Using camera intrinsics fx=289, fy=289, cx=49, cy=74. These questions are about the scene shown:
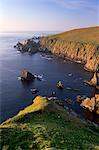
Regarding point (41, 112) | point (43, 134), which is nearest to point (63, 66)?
point (41, 112)

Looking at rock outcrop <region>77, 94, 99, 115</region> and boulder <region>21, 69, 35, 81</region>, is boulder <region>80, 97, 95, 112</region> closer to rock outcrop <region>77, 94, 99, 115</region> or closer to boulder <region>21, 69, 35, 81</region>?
rock outcrop <region>77, 94, 99, 115</region>

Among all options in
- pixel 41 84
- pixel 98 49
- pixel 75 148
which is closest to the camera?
pixel 75 148

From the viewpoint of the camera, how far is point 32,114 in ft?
180

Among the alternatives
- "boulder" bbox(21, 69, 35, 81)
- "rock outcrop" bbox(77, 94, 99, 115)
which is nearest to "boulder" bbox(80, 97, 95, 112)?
"rock outcrop" bbox(77, 94, 99, 115)

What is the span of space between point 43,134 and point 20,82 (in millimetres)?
86632

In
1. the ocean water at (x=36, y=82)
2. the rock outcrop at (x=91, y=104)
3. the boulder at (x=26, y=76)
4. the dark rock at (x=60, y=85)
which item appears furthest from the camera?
the boulder at (x=26, y=76)

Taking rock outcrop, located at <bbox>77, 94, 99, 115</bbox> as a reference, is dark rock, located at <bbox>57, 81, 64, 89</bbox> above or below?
above

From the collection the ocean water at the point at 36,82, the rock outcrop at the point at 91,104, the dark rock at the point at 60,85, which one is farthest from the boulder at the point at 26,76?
the rock outcrop at the point at 91,104

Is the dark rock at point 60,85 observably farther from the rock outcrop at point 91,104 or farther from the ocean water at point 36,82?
the rock outcrop at point 91,104

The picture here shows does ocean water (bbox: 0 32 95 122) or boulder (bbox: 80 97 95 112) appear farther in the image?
ocean water (bbox: 0 32 95 122)

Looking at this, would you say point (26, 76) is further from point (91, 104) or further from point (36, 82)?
point (91, 104)

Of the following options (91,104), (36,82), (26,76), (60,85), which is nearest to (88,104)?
(91,104)

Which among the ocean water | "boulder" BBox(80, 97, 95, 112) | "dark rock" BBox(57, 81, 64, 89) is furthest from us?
"dark rock" BBox(57, 81, 64, 89)

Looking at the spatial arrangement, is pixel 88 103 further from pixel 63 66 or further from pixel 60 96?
pixel 63 66
